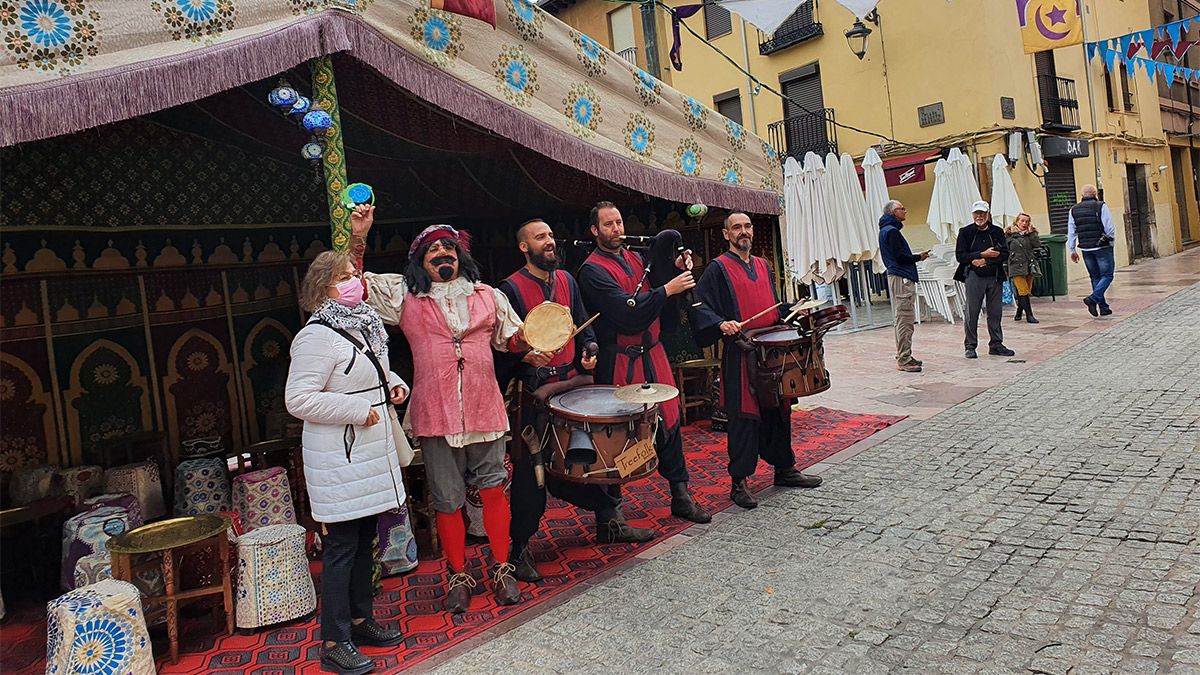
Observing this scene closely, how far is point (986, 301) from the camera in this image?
843 centimetres

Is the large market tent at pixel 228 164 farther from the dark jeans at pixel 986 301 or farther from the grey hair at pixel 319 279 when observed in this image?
the dark jeans at pixel 986 301

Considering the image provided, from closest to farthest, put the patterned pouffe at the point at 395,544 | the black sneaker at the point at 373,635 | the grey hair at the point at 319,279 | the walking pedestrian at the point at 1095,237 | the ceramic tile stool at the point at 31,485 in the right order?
the grey hair at the point at 319,279, the black sneaker at the point at 373,635, the patterned pouffe at the point at 395,544, the ceramic tile stool at the point at 31,485, the walking pedestrian at the point at 1095,237

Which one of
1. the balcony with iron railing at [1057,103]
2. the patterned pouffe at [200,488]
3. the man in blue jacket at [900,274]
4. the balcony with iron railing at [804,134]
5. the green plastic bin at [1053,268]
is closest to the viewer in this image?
the patterned pouffe at [200,488]

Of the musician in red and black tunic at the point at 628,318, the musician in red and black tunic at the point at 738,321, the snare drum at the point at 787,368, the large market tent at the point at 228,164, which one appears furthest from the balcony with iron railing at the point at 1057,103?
the musician in red and black tunic at the point at 628,318

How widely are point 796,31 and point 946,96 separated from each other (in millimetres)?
3740

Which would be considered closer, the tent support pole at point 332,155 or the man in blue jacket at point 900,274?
the tent support pole at point 332,155

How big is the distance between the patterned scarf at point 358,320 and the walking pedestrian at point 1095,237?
10.0 m

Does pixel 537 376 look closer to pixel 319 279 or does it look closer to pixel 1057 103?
pixel 319 279

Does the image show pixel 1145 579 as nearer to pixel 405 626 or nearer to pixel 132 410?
pixel 405 626

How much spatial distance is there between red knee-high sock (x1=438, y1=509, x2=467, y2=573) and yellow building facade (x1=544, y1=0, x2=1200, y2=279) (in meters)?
11.9

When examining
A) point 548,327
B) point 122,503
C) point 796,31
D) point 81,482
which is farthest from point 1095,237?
point 81,482

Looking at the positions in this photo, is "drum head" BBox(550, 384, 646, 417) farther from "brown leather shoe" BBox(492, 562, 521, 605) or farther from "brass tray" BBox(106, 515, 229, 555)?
"brass tray" BBox(106, 515, 229, 555)

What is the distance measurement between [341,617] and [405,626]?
0.40 meters

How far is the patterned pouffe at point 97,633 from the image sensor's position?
2.69 m
